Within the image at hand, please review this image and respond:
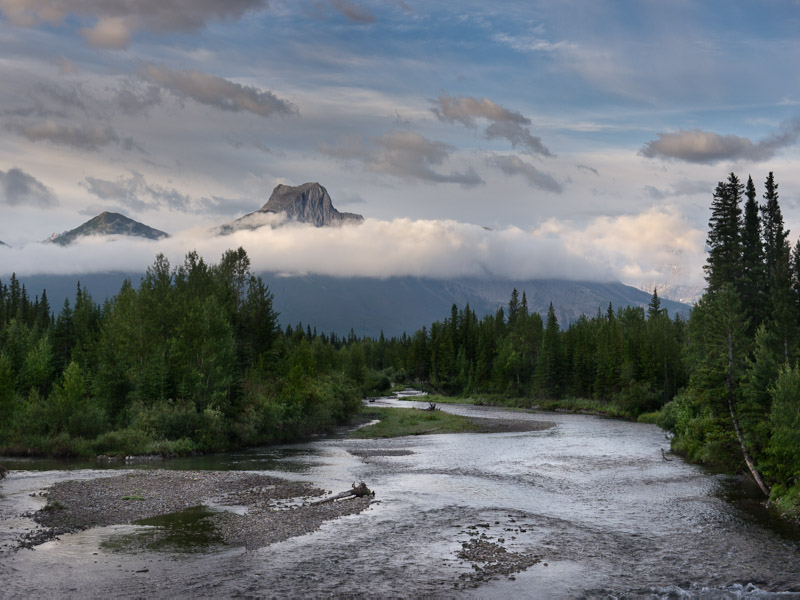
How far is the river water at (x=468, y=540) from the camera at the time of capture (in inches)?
942

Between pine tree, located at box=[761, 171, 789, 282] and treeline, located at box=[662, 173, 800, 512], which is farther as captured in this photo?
pine tree, located at box=[761, 171, 789, 282]

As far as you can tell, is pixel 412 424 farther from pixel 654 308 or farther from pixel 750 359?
pixel 654 308

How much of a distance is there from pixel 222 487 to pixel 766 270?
5779 centimetres

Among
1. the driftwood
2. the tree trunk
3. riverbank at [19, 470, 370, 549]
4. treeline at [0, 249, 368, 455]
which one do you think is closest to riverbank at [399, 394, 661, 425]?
treeline at [0, 249, 368, 455]

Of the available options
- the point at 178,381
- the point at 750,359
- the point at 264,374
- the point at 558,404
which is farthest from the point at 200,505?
the point at 558,404

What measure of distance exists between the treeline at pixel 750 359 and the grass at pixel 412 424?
27.5 meters

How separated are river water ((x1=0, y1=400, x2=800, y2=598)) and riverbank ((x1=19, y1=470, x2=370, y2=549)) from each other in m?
1.25

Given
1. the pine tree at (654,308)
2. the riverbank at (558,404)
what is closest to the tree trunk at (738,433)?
the riverbank at (558,404)

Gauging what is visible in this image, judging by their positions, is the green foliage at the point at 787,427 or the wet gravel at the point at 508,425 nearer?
the green foliage at the point at 787,427

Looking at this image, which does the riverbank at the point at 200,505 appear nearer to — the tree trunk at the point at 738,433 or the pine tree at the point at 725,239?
the tree trunk at the point at 738,433

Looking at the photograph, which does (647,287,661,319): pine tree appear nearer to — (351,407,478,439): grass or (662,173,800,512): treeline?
(351,407,478,439): grass

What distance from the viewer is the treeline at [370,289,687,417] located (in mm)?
115562

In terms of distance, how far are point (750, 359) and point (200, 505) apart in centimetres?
4146

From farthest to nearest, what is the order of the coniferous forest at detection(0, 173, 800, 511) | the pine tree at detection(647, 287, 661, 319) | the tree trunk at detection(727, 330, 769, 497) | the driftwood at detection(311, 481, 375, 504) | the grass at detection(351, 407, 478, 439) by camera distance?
the pine tree at detection(647, 287, 661, 319), the grass at detection(351, 407, 478, 439), the coniferous forest at detection(0, 173, 800, 511), the tree trunk at detection(727, 330, 769, 497), the driftwood at detection(311, 481, 375, 504)
